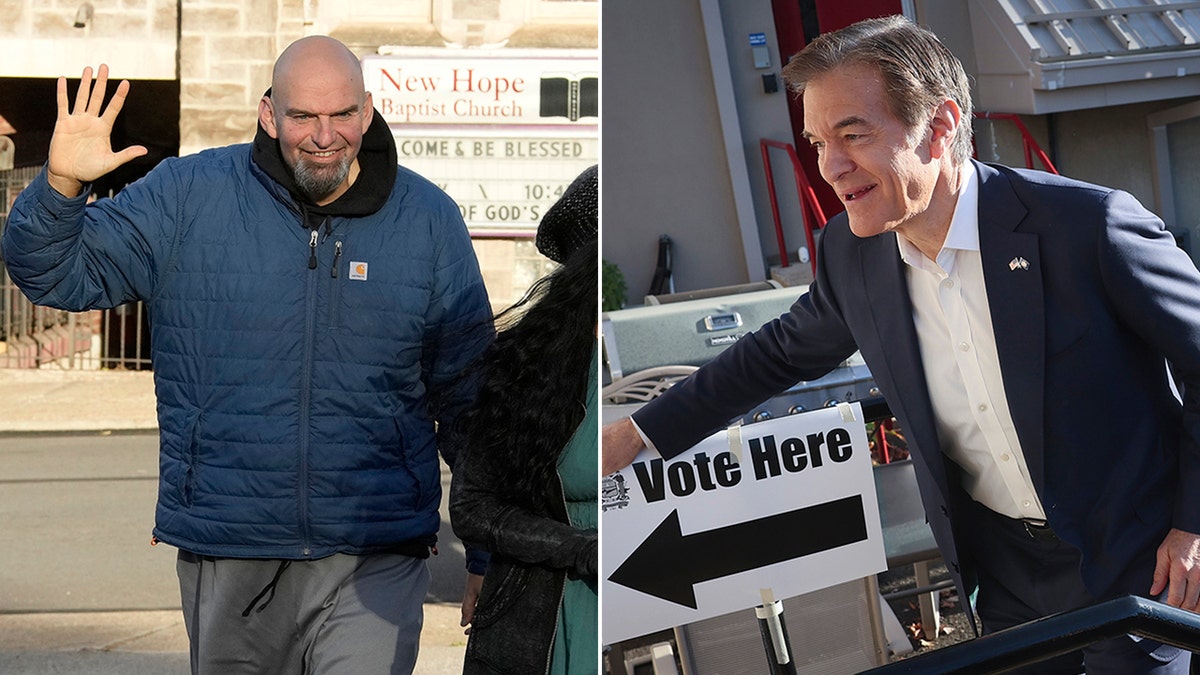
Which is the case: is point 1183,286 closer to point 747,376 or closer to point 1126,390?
point 1126,390

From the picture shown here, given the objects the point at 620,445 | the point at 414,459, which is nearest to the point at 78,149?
the point at 414,459

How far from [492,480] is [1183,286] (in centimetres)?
117

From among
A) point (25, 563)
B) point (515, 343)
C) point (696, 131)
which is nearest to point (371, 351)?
point (515, 343)

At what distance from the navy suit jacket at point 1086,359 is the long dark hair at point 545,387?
0.62m

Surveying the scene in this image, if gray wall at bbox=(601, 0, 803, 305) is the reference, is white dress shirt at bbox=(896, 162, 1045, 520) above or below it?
below

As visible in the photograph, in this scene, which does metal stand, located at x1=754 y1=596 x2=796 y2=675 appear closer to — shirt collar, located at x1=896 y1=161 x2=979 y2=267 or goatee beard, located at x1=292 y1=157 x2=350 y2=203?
shirt collar, located at x1=896 y1=161 x2=979 y2=267

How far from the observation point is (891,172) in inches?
89.0

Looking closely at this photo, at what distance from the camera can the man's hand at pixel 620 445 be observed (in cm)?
252

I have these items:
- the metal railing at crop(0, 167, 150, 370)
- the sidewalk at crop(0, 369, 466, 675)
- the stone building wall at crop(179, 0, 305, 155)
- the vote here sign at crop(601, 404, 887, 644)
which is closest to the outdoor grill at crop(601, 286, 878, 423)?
the sidewalk at crop(0, 369, 466, 675)

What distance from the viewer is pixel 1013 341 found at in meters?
2.24

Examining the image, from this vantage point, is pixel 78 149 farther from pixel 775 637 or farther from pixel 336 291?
pixel 775 637

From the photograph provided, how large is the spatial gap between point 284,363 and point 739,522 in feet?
3.10

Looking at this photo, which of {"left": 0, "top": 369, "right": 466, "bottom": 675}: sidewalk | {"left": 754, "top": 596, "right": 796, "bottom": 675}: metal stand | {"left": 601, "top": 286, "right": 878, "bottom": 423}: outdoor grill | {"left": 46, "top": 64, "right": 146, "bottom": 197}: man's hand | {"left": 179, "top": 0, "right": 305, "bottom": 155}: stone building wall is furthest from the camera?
{"left": 179, "top": 0, "right": 305, "bottom": 155}: stone building wall

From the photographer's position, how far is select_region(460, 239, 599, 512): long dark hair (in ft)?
7.01
